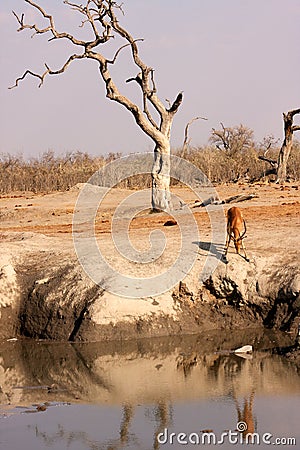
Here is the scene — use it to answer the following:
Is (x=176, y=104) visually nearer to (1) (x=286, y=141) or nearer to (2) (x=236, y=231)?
(2) (x=236, y=231)

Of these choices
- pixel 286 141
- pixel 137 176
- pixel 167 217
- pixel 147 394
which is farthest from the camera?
pixel 137 176

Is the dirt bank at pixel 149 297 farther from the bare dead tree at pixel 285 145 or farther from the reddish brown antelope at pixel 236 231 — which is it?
the bare dead tree at pixel 285 145

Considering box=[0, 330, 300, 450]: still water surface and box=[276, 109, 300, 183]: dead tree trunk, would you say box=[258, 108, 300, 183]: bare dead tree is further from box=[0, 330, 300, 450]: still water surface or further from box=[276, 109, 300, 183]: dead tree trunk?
box=[0, 330, 300, 450]: still water surface

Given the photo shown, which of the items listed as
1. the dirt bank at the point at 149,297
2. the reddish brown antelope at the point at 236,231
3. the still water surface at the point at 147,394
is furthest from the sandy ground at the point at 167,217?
the still water surface at the point at 147,394

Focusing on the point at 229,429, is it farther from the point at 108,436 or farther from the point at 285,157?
the point at 285,157

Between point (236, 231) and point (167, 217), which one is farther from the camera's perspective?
point (167, 217)

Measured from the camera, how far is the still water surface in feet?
26.6

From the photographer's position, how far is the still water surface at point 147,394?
8094mm

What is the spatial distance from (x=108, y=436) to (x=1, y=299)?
5151 mm

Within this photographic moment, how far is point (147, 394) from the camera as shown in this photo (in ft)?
31.6

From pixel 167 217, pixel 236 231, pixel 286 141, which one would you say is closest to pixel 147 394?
pixel 236 231

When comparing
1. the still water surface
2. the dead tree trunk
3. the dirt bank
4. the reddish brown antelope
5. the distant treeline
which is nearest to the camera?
the still water surface

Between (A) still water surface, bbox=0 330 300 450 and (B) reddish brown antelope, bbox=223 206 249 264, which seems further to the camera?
(B) reddish brown antelope, bbox=223 206 249 264

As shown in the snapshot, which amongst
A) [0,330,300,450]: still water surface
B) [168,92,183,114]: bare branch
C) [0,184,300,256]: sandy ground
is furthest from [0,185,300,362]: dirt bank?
[168,92,183,114]: bare branch
